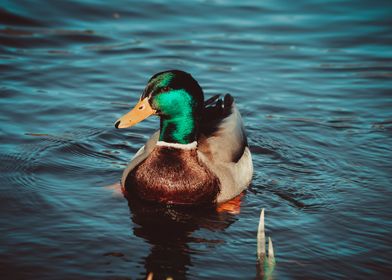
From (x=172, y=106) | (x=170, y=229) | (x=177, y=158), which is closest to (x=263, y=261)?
(x=170, y=229)

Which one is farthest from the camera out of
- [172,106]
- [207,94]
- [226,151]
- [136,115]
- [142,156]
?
[207,94]

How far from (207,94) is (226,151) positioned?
9.58 feet

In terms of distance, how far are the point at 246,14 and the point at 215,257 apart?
8.60 m

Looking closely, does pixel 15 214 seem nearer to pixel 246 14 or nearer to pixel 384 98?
pixel 384 98

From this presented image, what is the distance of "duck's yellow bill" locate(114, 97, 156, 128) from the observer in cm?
615

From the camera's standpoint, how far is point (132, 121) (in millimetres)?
6164

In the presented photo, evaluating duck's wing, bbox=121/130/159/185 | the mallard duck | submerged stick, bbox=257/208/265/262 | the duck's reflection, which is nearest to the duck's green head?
the mallard duck

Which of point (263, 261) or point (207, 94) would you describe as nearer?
point (263, 261)

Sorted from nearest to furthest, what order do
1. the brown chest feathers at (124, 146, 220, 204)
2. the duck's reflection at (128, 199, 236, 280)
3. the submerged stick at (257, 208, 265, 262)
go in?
the submerged stick at (257, 208, 265, 262) < the duck's reflection at (128, 199, 236, 280) < the brown chest feathers at (124, 146, 220, 204)

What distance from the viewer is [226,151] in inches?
269

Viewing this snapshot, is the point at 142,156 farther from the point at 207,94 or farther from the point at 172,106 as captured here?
the point at 207,94

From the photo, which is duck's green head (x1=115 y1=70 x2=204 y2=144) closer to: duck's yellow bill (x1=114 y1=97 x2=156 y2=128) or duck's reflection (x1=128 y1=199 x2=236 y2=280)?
duck's yellow bill (x1=114 y1=97 x2=156 y2=128)

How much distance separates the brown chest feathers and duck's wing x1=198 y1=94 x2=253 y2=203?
5.1 inches

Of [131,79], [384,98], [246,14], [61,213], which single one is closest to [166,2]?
[246,14]
